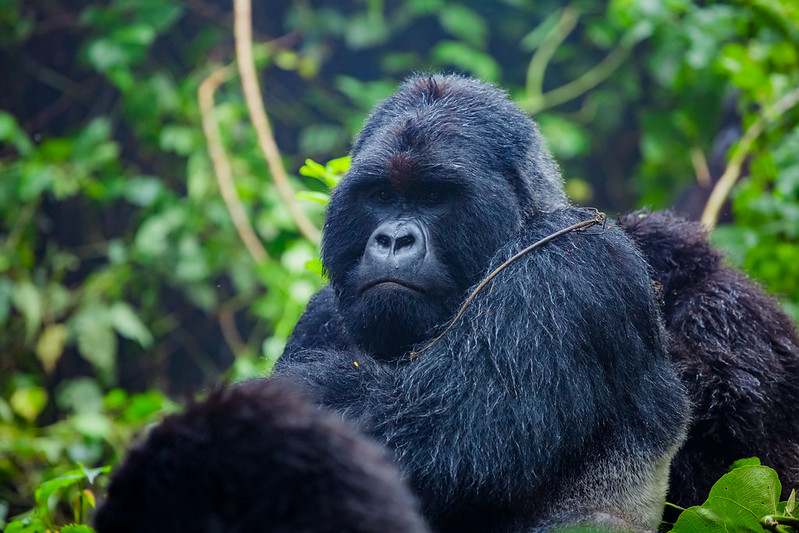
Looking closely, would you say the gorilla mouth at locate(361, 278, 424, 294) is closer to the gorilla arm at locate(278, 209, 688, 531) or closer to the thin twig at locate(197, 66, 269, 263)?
the gorilla arm at locate(278, 209, 688, 531)

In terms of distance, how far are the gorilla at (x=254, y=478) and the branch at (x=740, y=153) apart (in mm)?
3863

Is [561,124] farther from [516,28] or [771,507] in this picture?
[771,507]

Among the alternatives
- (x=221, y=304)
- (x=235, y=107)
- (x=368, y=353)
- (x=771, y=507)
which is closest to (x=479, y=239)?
(x=368, y=353)

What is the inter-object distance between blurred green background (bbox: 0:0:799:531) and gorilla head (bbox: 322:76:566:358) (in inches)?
97.4

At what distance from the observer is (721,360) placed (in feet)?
10.2

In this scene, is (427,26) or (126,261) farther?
(427,26)

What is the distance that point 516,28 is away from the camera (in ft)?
27.5

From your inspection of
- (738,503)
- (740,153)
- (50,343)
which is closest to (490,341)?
(738,503)

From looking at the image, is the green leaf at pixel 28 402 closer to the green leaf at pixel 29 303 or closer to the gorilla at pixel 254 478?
the green leaf at pixel 29 303

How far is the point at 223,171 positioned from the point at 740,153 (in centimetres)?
392

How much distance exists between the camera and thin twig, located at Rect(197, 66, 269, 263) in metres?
6.73

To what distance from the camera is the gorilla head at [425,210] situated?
9.48 ft

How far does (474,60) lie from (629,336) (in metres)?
5.36

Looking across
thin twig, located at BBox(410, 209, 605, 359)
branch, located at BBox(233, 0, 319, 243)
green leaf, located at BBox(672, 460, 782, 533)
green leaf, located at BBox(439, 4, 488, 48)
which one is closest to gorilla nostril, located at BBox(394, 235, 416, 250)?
thin twig, located at BBox(410, 209, 605, 359)
